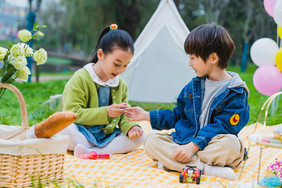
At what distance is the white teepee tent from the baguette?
2801 millimetres

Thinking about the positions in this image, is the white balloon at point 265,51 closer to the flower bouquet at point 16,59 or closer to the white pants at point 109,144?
the white pants at point 109,144

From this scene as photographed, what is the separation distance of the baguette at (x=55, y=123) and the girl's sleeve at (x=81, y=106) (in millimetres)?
711

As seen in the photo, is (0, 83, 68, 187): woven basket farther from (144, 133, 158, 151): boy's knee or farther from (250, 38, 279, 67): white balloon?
(250, 38, 279, 67): white balloon

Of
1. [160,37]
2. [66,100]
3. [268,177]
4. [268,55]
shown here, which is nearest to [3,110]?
[66,100]

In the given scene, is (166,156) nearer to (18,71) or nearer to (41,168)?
(41,168)

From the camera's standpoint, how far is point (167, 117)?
7.59ft

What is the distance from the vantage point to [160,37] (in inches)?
184

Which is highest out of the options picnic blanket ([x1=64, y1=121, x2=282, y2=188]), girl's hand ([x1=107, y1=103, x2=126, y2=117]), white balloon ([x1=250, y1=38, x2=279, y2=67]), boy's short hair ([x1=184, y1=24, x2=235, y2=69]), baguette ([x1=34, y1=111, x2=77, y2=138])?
white balloon ([x1=250, y1=38, x2=279, y2=67])

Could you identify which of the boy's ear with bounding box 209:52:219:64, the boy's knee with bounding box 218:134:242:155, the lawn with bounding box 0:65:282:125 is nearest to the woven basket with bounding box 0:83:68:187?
the boy's knee with bounding box 218:134:242:155

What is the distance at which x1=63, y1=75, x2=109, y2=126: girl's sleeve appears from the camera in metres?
2.37

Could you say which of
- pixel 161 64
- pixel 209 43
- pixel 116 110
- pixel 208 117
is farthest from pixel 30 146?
pixel 161 64

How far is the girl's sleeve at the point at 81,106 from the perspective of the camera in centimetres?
237

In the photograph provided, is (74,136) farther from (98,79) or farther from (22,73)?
(22,73)

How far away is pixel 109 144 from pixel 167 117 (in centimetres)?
44
